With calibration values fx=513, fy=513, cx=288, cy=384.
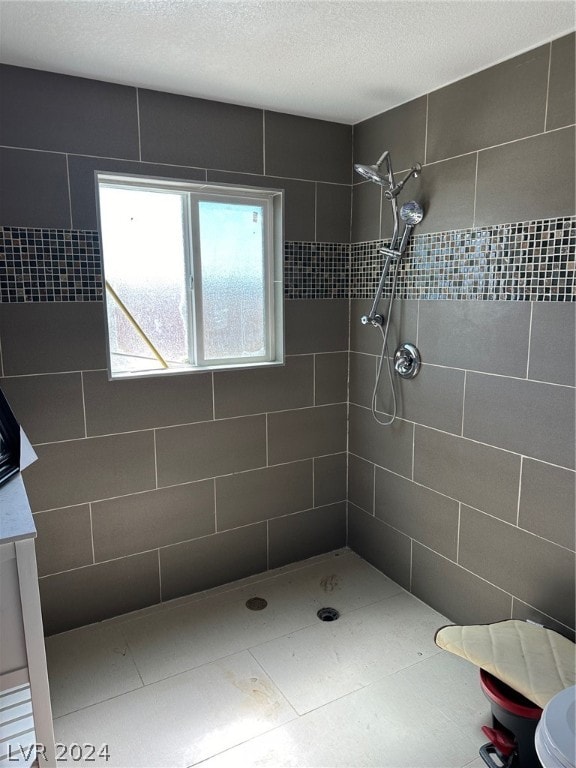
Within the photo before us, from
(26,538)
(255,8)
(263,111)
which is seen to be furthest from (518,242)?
(26,538)

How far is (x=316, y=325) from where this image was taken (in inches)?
104

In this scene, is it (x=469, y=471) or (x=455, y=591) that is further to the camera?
(x=455, y=591)

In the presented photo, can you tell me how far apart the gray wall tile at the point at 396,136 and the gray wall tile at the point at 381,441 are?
120cm

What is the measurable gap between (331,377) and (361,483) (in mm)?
597

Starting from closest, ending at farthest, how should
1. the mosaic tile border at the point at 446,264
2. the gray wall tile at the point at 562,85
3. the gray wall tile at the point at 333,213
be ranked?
the gray wall tile at the point at 562,85
the mosaic tile border at the point at 446,264
the gray wall tile at the point at 333,213

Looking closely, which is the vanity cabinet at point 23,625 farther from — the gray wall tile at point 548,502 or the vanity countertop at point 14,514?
the gray wall tile at point 548,502

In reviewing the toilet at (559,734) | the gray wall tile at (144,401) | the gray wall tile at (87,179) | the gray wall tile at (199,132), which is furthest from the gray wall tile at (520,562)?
the gray wall tile at (87,179)

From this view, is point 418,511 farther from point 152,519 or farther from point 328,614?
point 152,519

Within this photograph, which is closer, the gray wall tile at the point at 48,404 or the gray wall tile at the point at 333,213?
the gray wall tile at the point at 48,404

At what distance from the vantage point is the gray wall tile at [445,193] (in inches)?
79.2

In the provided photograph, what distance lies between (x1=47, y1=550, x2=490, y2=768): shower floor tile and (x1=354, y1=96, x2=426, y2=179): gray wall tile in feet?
6.72

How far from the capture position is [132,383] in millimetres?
2219

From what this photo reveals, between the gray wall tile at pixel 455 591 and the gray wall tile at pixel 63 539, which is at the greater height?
the gray wall tile at pixel 63 539

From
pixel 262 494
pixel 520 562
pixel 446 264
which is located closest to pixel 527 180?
pixel 446 264
